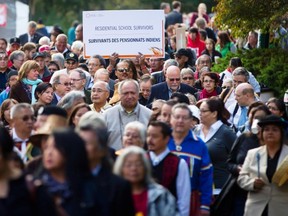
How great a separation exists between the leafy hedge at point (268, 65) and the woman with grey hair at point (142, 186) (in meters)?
11.2

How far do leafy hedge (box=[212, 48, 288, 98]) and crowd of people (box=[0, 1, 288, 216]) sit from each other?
0.62 m

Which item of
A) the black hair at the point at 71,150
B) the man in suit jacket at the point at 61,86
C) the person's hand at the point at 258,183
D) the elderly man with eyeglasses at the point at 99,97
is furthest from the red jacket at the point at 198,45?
the black hair at the point at 71,150

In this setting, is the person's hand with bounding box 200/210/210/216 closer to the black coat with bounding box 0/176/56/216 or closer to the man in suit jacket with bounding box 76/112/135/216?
the man in suit jacket with bounding box 76/112/135/216

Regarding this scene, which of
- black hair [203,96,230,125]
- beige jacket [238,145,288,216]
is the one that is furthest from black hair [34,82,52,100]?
beige jacket [238,145,288,216]

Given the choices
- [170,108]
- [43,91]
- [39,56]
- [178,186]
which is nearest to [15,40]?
[39,56]

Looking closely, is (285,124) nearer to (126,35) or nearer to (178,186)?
(178,186)

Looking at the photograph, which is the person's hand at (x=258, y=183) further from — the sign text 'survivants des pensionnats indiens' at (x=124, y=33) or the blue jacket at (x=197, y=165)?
the sign text 'survivants des pensionnats indiens' at (x=124, y=33)

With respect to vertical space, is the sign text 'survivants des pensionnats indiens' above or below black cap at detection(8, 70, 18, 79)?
above

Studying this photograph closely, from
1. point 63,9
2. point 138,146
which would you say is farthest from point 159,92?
point 63,9

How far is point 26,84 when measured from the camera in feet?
71.6

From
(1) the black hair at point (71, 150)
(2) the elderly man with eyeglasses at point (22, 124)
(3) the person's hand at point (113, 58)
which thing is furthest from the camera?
(3) the person's hand at point (113, 58)

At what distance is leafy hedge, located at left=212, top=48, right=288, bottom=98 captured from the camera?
23.9m

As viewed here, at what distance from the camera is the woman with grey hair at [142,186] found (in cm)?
1188

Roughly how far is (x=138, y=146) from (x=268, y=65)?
11.7 metres
